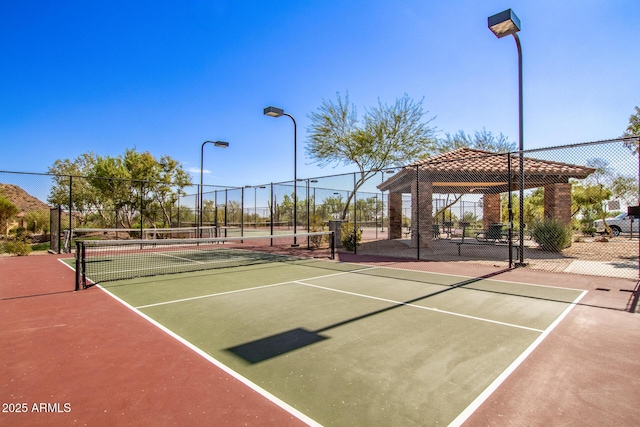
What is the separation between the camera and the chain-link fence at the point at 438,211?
11.9 meters

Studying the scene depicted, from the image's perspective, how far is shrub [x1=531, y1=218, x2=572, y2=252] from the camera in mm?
12734

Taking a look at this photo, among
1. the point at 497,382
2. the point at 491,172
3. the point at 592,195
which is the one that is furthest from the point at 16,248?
the point at 592,195

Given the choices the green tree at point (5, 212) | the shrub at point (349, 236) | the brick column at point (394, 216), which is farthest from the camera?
the brick column at point (394, 216)

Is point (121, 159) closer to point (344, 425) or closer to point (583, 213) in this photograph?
point (344, 425)

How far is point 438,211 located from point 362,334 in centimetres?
1954

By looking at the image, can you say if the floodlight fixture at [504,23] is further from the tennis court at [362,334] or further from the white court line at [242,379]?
the white court line at [242,379]

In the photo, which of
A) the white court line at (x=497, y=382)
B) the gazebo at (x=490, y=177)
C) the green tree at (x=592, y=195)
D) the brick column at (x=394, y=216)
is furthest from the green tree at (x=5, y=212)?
the green tree at (x=592, y=195)

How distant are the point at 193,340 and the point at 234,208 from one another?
914 inches

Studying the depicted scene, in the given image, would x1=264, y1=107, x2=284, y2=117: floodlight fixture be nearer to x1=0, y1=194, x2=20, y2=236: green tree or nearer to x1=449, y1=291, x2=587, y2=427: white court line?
x1=449, y1=291, x2=587, y2=427: white court line

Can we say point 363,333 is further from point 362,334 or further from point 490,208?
point 490,208

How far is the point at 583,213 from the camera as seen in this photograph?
23469 mm

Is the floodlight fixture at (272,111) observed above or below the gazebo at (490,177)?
above

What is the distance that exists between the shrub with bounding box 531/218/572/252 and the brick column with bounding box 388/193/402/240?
6.62 m

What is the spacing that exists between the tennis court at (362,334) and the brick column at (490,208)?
1460 centimetres
